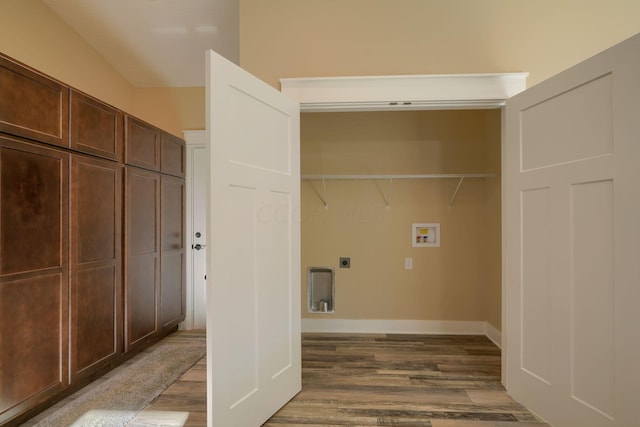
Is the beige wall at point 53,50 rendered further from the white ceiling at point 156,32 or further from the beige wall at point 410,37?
the beige wall at point 410,37

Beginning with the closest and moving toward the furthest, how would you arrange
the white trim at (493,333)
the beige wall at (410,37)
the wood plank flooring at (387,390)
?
the wood plank flooring at (387,390)
the beige wall at (410,37)
the white trim at (493,333)

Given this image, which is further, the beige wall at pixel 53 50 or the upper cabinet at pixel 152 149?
the upper cabinet at pixel 152 149

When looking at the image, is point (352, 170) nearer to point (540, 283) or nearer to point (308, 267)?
point (308, 267)

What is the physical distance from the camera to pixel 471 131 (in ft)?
11.5

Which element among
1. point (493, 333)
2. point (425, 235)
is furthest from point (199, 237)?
point (493, 333)

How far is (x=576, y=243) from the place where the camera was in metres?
1.76

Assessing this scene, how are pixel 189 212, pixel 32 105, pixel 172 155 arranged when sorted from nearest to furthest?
1. pixel 32 105
2. pixel 172 155
3. pixel 189 212

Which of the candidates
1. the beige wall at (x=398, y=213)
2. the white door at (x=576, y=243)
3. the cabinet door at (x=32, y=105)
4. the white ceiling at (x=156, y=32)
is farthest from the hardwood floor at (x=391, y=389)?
the white ceiling at (x=156, y=32)

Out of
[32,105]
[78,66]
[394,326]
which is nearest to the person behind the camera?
[32,105]

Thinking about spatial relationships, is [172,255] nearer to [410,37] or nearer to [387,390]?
[387,390]

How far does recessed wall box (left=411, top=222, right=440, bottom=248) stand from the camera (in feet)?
11.6

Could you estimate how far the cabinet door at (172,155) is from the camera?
346cm

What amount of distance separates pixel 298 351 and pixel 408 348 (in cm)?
125

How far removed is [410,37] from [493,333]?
267cm
